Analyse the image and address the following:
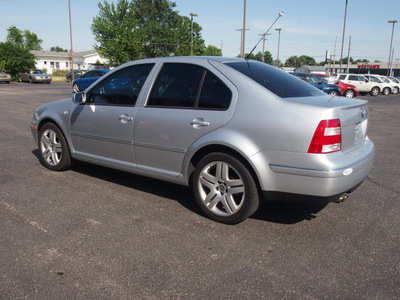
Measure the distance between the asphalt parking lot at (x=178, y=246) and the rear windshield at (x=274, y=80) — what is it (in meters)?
1.16

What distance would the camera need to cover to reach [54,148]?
525cm

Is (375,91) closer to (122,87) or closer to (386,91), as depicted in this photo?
(386,91)

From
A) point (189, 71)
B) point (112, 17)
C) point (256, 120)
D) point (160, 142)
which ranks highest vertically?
point (112, 17)

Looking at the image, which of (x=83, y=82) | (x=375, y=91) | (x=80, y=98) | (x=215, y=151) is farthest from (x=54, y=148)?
(x=375, y=91)

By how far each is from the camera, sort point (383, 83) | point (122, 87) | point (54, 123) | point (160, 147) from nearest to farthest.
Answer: point (160, 147) < point (122, 87) < point (54, 123) < point (383, 83)

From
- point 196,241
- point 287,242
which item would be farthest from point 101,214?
point 287,242

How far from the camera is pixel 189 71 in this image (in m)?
3.94

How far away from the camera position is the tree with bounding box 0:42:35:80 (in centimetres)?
4241

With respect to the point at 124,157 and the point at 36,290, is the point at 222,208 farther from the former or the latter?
the point at 36,290

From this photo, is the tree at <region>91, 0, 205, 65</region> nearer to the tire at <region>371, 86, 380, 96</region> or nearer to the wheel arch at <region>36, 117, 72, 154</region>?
the tire at <region>371, 86, 380, 96</region>

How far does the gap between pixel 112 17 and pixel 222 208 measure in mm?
49831

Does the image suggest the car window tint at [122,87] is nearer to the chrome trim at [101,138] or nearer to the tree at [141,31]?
the chrome trim at [101,138]

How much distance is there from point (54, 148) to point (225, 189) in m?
2.93

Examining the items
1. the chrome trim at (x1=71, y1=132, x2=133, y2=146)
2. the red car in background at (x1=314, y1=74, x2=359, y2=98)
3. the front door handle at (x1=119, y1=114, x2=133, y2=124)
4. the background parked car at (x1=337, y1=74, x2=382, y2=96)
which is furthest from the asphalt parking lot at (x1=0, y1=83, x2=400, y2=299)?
the background parked car at (x1=337, y1=74, x2=382, y2=96)
